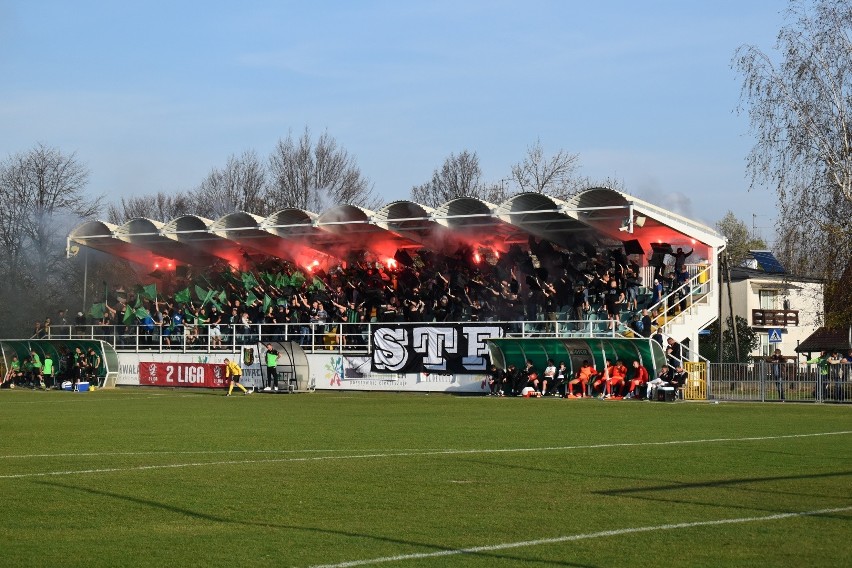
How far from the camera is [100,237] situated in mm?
60250

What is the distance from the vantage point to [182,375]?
53438 mm

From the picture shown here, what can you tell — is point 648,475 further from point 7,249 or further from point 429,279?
point 7,249

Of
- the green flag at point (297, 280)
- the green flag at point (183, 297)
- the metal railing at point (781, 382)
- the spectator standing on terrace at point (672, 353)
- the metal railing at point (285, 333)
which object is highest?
the green flag at point (297, 280)

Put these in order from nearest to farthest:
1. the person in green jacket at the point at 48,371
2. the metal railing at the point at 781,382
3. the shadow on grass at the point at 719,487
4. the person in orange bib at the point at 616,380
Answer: the shadow on grass at the point at 719,487
the metal railing at the point at 781,382
the person in orange bib at the point at 616,380
the person in green jacket at the point at 48,371

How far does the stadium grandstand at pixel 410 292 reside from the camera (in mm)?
46125

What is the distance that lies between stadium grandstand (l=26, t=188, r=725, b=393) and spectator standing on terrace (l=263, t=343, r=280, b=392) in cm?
57

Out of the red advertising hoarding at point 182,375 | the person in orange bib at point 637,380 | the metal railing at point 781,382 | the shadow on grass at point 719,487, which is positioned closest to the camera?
the shadow on grass at point 719,487

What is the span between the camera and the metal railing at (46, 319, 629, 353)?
45.9 meters

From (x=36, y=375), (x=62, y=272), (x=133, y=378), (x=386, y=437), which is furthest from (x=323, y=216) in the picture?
(x=386, y=437)

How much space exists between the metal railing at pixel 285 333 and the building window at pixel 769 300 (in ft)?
179

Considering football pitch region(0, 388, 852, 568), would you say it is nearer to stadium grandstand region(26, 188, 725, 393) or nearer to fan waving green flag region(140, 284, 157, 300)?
stadium grandstand region(26, 188, 725, 393)

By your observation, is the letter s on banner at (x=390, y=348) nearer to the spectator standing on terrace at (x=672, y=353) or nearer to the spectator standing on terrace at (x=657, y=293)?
the spectator standing on terrace at (x=657, y=293)

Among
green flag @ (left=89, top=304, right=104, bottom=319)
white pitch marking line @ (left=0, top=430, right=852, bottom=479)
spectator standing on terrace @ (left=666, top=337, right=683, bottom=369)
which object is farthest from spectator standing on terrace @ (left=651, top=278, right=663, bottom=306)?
green flag @ (left=89, top=304, right=104, bottom=319)

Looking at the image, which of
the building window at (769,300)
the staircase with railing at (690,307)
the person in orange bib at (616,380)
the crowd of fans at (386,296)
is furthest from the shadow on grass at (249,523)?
the building window at (769,300)
